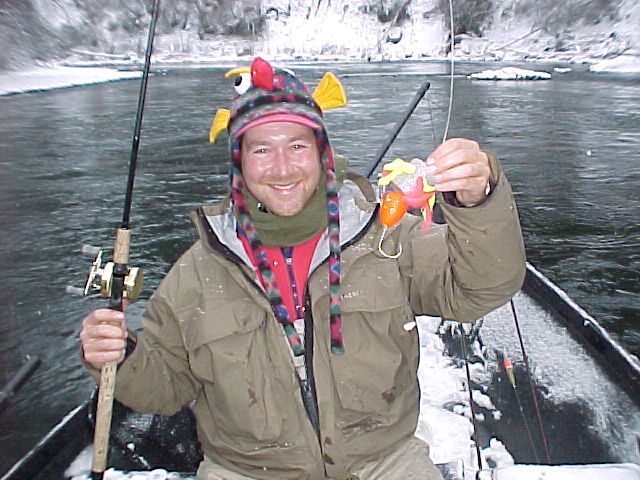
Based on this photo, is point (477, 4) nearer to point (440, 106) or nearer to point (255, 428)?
point (440, 106)

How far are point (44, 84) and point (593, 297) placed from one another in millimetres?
37172

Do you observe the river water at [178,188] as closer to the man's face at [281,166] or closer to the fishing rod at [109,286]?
the man's face at [281,166]

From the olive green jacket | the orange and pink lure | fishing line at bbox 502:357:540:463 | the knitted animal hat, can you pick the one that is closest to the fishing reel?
the olive green jacket

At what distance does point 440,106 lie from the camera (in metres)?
24.8

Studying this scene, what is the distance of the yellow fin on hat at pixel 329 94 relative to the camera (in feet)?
8.46

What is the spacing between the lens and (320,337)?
2.32m

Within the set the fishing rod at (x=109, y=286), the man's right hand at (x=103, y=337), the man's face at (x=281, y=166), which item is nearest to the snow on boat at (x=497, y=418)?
the fishing rod at (x=109, y=286)

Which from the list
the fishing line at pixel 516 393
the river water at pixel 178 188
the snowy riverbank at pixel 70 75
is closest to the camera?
the fishing line at pixel 516 393

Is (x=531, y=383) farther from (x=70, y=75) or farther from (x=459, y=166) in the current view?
(x=70, y=75)

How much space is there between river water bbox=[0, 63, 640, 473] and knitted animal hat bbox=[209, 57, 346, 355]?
2.63 ft

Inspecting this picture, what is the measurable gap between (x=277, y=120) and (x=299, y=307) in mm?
741

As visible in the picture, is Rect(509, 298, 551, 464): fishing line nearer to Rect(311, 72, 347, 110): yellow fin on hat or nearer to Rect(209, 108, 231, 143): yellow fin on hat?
Rect(311, 72, 347, 110): yellow fin on hat

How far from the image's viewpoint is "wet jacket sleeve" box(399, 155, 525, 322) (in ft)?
7.10

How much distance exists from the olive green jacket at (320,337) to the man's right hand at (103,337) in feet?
0.49
